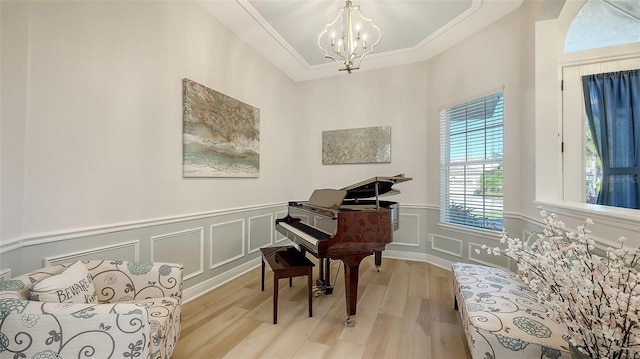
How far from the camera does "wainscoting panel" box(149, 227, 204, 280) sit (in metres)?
2.35

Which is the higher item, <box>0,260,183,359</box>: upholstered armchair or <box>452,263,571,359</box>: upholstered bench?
<box>0,260,183,359</box>: upholstered armchair

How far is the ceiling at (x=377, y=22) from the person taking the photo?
108 inches

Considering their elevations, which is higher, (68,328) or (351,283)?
(68,328)

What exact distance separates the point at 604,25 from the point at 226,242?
174 inches

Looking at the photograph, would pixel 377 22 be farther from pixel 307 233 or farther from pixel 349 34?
pixel 307 233

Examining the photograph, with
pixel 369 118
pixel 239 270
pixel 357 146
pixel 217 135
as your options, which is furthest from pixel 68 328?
pixel 369 118

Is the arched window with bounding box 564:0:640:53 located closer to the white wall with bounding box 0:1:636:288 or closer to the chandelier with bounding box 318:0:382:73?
the white wall with bounding box 0:1:636:288

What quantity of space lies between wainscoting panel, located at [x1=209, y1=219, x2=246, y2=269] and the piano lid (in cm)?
Result: 155

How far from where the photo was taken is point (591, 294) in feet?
2.89

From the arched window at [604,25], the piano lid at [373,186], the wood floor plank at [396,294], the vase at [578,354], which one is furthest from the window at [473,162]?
the vase at [578,354]

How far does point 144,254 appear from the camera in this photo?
→ 2244mm

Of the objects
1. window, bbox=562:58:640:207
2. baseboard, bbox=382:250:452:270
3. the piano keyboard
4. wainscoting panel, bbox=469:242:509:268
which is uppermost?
window, bbox=562:58:640:207

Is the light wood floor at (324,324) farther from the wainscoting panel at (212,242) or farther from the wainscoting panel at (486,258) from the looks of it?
the wainscoting panel at (486,258)

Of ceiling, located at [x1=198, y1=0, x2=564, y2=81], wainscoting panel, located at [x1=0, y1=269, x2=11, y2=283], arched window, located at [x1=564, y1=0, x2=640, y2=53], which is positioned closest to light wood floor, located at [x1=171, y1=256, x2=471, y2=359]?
wainscoting panel, located at [x1=0, y1=269, x2=11, y2=283]
